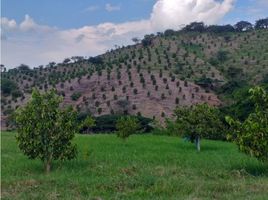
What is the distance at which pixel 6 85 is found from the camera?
60781 millimetres

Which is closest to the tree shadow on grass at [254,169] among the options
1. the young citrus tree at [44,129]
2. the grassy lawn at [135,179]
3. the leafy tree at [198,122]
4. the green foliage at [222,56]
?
the grassy lawn at [135,179]

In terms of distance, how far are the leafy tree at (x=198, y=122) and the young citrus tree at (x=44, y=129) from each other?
1082 centimetres

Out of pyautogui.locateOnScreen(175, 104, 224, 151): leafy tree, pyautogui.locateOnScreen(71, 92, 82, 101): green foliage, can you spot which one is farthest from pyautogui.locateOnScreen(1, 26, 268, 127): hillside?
pyautogui.locateOnScreen(175, 104, 224, 151): leafy tree

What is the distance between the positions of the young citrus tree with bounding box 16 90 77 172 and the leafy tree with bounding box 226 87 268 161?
5.68 m

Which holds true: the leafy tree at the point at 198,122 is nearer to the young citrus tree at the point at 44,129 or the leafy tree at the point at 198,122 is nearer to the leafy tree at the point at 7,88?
the young citrus tree at the point at 44,129

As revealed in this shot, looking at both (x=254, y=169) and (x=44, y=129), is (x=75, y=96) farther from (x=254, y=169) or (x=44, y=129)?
(x=254, y=169)

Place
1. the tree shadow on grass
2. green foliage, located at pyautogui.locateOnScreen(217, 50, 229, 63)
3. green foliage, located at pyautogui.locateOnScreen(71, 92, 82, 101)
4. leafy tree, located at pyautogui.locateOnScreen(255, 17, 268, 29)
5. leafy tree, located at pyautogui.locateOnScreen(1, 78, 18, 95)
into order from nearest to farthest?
1. the tree shadow on grass
2. green foliage, located at pyautogui.locateOnScreen(71, 92, 82, 101)
3. leafy tree, located at pyautogui.locateOnScreen(1, 78, 18, 95)
4. green foliage, located at pyautogui.locateOnScreen(217, 50, 229, 63)
5. leafy tree, located at pyautogui.locateOnScreen(255, 17, 268, 29)

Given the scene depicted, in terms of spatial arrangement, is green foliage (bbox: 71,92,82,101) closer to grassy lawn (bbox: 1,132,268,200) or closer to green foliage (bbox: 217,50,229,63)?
green foliage (bbox: 217,50,229,63)

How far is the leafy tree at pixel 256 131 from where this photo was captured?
15305 millimetres

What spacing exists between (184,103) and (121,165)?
38.2 m

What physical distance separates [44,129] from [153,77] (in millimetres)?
46664

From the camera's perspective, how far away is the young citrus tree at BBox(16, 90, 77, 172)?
1580cm

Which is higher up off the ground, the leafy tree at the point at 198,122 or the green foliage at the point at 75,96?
the green foliage at the point at 75,96

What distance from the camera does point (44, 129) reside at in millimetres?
15805
